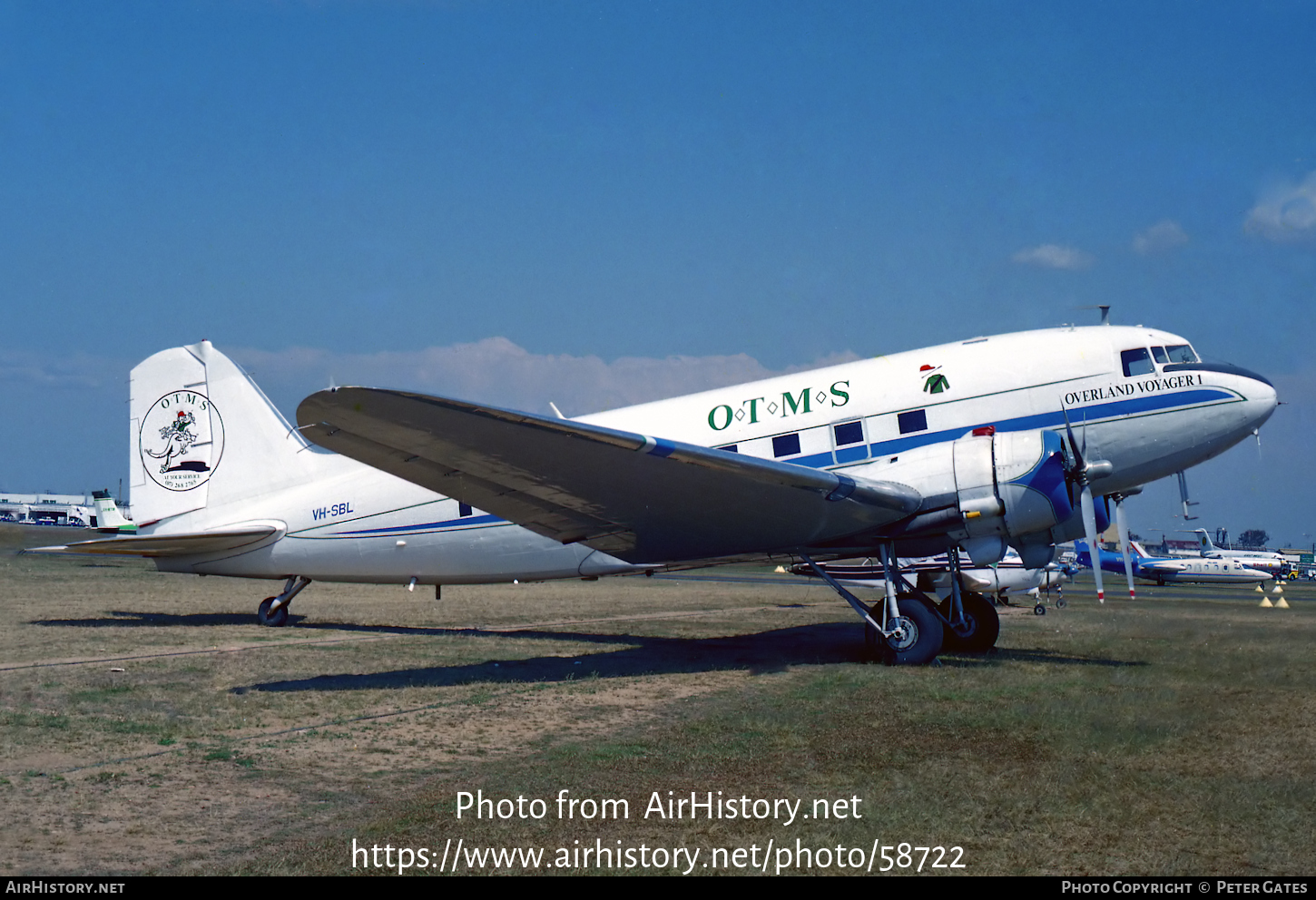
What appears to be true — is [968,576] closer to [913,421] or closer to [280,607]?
[913,421]

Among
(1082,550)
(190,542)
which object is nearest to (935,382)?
(1082,550)

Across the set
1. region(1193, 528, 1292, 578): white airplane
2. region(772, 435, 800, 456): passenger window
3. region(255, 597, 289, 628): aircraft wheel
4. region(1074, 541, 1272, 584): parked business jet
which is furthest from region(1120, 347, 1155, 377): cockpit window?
region(1193, 528, 1292, 578): white airplane

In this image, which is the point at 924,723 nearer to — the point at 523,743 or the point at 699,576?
the point at 523,743

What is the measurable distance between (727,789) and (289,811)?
2739 mm

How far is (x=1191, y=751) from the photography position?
288 inches

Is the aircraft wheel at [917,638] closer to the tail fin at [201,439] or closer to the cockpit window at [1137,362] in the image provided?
the cockpit window at [1137,362]

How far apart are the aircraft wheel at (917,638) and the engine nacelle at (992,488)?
951 millimetres

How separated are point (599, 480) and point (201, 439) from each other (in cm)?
995

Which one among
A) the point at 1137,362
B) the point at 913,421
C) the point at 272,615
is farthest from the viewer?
the point at 272,615

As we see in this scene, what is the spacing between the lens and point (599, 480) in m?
11.5

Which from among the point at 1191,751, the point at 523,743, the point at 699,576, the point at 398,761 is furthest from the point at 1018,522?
the point at 699,576

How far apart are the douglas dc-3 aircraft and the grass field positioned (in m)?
1.44

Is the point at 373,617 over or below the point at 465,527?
below

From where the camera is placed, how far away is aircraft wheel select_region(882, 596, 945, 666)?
41.0 feet
